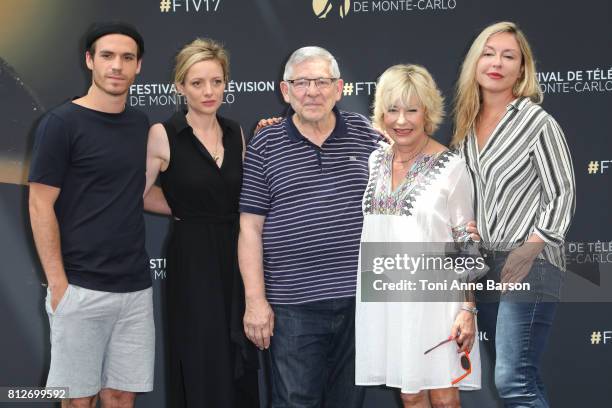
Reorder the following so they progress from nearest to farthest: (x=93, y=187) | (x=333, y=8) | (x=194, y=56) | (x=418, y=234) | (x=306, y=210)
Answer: (x=418, y=234)
(x=306, y=210)
(x=93, y=187)
(x=194, y=56)
(x=333, y=8)

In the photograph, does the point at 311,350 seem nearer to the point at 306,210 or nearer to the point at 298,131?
the point at 306,210

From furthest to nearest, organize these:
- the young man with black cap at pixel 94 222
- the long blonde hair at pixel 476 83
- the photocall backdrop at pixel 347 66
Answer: the photocall backdrop at pixel 347 66 < the young man with black cap at pixel 94 222 < the long blonde hair at pixel 476 83

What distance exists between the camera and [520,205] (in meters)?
2.48

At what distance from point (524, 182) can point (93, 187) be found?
1.59 m

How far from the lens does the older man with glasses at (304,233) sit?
2.58m

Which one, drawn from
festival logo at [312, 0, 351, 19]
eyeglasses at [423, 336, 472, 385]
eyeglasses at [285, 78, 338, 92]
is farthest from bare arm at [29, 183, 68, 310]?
festival logo at [312, 0, 351, 19]

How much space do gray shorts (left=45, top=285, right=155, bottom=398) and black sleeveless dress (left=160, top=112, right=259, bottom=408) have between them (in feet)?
0.44

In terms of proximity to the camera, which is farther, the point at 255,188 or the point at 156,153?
the point at 156,153

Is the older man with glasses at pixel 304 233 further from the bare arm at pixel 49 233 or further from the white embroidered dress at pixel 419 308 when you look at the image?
the bare arm at pixel 49 233

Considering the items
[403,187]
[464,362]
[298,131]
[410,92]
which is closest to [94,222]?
[298,131]

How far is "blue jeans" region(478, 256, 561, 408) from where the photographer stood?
2.47 m

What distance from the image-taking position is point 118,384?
2855 mm

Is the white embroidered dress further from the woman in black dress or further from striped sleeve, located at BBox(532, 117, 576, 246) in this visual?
the woman in black dress

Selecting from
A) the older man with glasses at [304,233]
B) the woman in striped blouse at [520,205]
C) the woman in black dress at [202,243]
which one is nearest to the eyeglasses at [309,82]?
the older man with glasses at [304,233]
